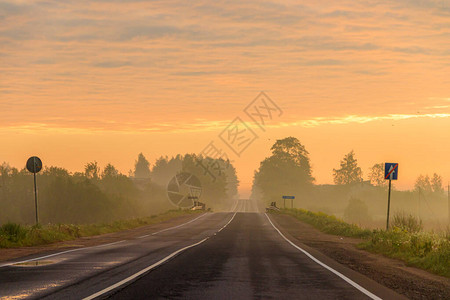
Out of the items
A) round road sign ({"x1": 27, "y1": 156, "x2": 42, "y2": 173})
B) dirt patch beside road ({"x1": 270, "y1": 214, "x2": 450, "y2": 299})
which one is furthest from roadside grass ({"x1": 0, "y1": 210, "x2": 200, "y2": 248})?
dirt patch beside road ({"x1": 270, "y1": 214, "x2": 450, "y2": 299})

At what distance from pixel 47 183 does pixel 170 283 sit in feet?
382

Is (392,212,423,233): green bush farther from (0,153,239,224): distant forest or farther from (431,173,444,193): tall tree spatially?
(431,173,444,193): tall tree

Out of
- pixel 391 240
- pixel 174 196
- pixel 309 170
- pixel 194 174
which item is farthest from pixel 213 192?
pixel 391 240

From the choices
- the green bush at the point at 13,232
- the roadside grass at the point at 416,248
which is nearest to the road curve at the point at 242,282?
the roadside grass at the point at 416,248

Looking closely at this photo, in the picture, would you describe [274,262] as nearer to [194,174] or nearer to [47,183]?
[47,183]

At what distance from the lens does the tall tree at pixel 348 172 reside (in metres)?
150

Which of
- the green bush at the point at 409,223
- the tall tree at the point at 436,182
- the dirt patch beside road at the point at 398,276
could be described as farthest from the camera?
the tall tree at the point at 436,182

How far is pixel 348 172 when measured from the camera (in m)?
150

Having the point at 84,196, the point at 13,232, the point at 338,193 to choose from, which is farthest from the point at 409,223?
the point at 338,193

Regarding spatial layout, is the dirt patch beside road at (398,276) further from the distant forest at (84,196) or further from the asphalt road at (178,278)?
the distant forest at (84,196)

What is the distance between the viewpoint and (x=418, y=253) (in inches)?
591

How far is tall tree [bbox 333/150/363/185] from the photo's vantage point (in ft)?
491

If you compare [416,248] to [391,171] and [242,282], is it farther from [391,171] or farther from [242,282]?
[242,282]

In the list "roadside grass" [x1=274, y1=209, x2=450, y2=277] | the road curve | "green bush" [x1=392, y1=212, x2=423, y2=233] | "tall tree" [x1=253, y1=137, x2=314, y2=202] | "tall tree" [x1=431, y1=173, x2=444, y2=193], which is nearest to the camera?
the road curve
